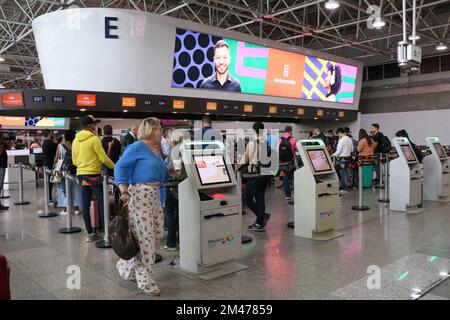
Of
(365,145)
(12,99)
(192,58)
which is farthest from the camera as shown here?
(192,58)

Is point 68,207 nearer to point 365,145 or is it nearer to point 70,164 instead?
point 70,164

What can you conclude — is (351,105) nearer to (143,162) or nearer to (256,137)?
(256,137)

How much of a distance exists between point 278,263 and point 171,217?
1422mm

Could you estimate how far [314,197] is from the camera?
5.36 metres

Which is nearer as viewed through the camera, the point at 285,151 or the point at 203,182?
the point at 203,182

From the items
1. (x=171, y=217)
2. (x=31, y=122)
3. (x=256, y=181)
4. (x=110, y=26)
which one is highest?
(x=110, y=26)

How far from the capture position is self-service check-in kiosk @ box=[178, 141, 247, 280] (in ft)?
13.0

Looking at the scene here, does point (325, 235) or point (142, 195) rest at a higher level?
point (142, 195)

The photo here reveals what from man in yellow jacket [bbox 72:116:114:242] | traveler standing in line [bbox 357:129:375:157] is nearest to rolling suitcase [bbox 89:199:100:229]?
man in yellow jacket [bbox 72:116:114:242]

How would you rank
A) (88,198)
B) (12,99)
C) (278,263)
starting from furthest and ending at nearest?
(12,99) < (88,198) < (278,263)

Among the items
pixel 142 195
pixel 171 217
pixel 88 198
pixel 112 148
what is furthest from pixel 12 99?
pixel 142 195

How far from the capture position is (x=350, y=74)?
15.4 metres

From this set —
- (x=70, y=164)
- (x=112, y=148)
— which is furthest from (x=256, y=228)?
(x=112, y=148)

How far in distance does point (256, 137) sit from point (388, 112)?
1472 cm
